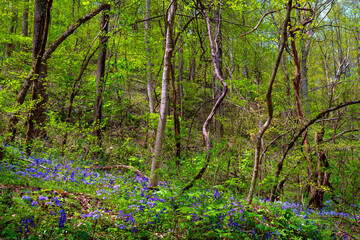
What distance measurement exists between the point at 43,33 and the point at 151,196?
191 inches

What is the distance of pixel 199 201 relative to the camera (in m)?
2.87

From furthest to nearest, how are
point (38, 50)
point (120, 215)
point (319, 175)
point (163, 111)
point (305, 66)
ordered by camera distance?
point (305, 66) → point (319, 175) → point (38, 50) → point (163, 111) → point (120, 215)

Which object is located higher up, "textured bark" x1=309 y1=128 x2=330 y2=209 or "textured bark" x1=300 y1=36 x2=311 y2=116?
"textured bark" x1=300 y1=36 x2=311 y2=116

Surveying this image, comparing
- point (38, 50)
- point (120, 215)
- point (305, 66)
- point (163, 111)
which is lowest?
point (120, 215)

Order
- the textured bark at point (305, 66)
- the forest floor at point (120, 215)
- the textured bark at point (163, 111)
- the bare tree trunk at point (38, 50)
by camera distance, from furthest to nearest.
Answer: the textured bark at point (305, 66) → the bare tree trunk at point (38, 50) → the textured bark at point (163, 111) → the forest floor at point (120, 215)

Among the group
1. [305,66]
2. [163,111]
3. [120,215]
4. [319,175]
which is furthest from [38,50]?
[305,66]

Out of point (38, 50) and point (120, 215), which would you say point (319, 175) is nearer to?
point (120, 215)

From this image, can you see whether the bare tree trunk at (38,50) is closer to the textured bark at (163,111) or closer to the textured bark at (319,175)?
the textured bark at (163,111)

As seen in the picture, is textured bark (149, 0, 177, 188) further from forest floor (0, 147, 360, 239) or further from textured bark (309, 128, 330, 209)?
textured bark (309, 128, 330, 209)

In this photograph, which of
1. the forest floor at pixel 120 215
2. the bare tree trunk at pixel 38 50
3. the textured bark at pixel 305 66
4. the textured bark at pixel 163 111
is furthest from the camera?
the textured bark at pixel 305 66

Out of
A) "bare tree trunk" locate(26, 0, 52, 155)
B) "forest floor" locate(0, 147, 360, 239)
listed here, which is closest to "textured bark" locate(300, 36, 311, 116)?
"forest floor" locate(0, 147, 360, 239)

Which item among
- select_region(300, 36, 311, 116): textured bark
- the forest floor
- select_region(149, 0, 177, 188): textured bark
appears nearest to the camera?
the forest floor

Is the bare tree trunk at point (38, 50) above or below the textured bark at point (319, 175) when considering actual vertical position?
above

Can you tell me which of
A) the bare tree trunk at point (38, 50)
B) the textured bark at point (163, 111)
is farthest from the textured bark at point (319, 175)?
the bare tree trunk at point (38, 50)
